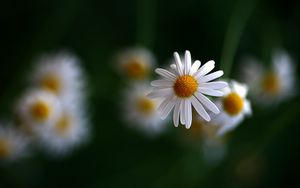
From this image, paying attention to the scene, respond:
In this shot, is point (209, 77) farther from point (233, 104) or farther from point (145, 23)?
point (145, 23)

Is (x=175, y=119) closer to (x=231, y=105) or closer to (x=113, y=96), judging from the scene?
(x=231, y=105)

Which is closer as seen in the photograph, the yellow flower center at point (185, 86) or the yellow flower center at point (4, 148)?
the yellow flower center at point (185, 86)

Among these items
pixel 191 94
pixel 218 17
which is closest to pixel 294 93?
pixel 218 17

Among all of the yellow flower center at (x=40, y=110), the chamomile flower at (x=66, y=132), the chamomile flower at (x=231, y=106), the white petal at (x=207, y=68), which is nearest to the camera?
the white petal at (x=207, y=68)

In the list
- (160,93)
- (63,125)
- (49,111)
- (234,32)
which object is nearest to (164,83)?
(160,93)

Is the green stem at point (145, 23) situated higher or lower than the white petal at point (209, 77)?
higher

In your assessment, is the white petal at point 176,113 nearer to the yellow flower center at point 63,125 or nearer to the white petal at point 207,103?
the white petal at point 207,103

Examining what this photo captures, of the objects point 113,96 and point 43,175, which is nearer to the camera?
point 113,96

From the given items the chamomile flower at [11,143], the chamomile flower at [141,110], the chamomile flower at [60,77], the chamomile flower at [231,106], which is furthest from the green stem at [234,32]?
the chamomile flower at [11,143]
